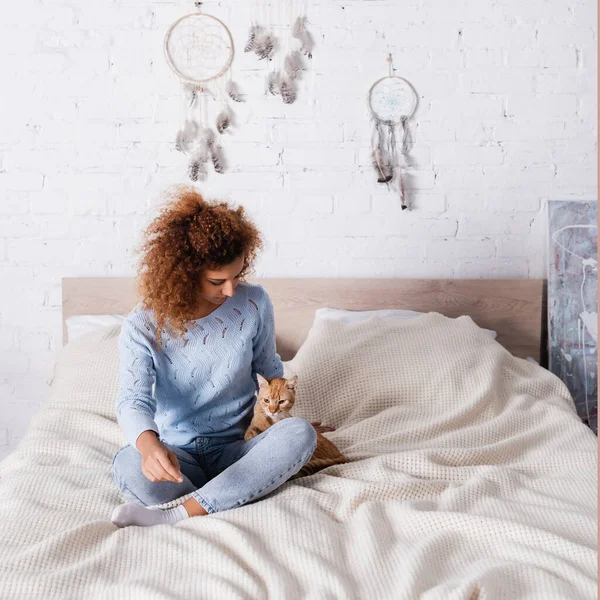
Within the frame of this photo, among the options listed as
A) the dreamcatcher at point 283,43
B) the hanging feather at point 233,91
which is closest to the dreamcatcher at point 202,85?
the hanging feather at point 233,91

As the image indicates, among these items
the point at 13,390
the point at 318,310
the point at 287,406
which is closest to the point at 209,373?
the point at 287,406

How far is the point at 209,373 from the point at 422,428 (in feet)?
1.87

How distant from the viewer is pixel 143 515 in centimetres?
145

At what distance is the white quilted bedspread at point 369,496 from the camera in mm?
1201

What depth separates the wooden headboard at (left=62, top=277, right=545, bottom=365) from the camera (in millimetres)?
2572

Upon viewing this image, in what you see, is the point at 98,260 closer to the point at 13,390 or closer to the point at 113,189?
the point at 113,189

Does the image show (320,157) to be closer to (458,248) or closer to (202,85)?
(202,85)

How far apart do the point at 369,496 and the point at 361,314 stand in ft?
3.33

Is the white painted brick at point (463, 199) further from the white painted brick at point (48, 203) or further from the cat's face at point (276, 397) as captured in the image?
the white painted brick at point (48, 203)

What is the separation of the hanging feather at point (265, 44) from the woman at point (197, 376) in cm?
99

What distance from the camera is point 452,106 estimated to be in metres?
2.60

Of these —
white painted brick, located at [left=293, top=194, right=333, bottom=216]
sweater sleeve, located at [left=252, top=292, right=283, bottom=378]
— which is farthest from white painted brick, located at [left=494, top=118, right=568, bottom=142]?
sweater sleeve, located at [left=252, top=292, right=283, bottom=378]

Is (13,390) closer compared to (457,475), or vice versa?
(457,475)

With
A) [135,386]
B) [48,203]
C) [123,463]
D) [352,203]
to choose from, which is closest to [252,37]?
[352,203]
